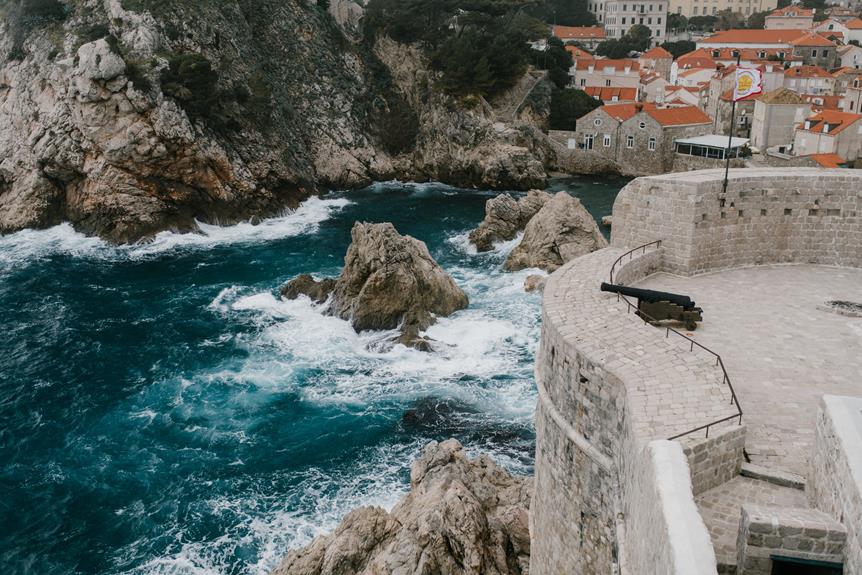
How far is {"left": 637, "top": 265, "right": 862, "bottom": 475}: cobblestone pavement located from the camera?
887 centimetres

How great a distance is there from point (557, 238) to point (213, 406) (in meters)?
17.8

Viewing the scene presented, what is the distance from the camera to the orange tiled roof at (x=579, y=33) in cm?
9706

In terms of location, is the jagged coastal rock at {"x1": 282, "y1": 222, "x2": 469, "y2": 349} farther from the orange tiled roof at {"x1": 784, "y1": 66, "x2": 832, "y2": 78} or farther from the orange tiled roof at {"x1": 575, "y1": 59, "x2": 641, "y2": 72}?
the orange tiled roof at {"x1": 784, "y1": 66, "x2": 832, "y2": 78}

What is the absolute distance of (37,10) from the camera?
4941cm

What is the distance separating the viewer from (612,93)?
6838cm

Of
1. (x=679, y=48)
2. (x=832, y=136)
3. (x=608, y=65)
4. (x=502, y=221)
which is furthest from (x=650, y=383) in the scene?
(x=679, y=48)

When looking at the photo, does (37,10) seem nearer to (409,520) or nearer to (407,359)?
(407,359)

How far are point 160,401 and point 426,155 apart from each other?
39.8 meters

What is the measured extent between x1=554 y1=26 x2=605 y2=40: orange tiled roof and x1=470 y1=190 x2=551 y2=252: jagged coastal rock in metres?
63.2

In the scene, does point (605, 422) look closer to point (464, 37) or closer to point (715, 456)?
point (715, 456)

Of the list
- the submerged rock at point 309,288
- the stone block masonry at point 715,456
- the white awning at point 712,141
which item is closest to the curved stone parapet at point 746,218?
the stone block masonry at point 715,456

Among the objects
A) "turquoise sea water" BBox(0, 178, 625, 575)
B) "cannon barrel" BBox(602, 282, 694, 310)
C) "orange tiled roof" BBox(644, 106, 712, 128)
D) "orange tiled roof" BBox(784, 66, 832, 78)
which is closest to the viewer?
"cannon barrel" BBox(602, 282, 694, 310)

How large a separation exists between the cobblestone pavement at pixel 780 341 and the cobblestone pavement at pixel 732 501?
0.47 m

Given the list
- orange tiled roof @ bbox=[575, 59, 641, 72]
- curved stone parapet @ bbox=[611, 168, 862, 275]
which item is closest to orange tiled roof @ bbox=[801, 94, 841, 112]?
orange tiled roof @ bbox=[575, 59, 641, 72]
